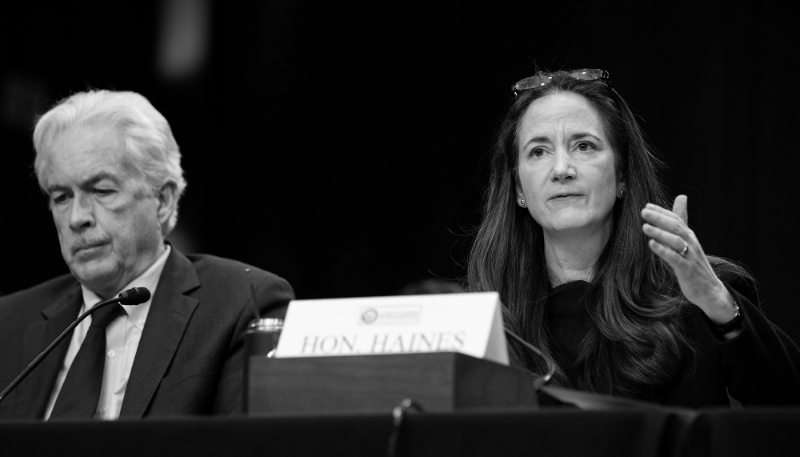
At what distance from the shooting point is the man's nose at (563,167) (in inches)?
82.8

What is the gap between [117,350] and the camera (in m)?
2.38

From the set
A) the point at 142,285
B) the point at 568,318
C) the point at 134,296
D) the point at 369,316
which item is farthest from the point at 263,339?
the point at 142,285

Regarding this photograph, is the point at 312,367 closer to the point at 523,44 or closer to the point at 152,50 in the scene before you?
the point at 523,44

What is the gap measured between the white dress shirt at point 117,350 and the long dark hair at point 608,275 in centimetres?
85

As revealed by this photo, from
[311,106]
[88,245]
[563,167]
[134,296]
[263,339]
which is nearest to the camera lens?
[263,339]

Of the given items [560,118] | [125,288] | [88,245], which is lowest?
[125,288]

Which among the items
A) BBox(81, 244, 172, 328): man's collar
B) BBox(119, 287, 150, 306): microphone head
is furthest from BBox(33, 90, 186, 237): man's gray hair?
BBox(119, 287, 150, 306): microphone head

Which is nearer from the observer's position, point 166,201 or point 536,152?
point 536,152

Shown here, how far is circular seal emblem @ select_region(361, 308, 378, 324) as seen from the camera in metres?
1.41

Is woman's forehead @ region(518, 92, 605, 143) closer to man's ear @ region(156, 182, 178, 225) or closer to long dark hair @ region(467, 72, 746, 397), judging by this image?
long dark hair @ region(467, 72, 746, 397)

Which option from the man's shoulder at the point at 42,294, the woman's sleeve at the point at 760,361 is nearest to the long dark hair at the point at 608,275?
the woman's sleeve at the point at 760,361

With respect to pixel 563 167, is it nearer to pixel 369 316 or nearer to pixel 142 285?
pixel 369 316

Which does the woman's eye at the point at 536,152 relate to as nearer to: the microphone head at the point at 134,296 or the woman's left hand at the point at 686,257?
the woman's left hand at the point at 686,257

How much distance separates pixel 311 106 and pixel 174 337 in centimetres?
226
